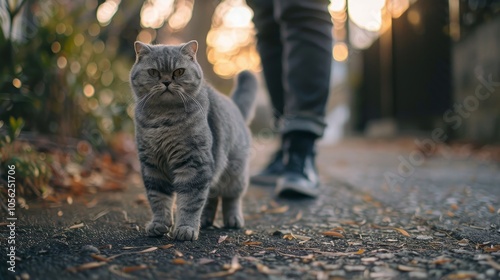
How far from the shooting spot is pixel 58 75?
2895mm

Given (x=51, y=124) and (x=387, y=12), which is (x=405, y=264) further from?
(x=387, y=12)

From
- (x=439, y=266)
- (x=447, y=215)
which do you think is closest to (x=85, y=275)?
(x=439, y=266)

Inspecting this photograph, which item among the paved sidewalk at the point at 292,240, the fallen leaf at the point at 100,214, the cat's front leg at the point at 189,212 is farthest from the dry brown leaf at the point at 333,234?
the fallen leaf at the point at 100,214

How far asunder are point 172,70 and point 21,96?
1151mm

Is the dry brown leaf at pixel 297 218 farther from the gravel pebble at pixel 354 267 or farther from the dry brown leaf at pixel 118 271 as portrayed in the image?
the dry brown leaf at pixel 118 271

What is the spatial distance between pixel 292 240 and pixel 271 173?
1396mm

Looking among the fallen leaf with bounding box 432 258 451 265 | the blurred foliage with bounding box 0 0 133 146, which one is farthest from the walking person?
the blurred foliage with bounding box 0 0 133 146

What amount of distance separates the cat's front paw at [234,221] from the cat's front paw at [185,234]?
0.27m

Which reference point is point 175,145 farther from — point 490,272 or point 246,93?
point 490,272

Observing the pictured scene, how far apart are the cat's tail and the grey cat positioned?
47cm

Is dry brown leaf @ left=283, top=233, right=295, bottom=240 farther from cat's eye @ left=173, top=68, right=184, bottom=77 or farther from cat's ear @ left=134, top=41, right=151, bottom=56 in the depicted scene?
cat's ear @ left=134, top=41, right=151, bottom=56

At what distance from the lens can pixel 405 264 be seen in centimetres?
117

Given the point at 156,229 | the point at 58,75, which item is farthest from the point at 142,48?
the point at 58,75

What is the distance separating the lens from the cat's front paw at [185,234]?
1451mm
